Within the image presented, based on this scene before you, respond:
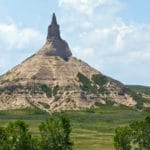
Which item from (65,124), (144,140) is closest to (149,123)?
(144,140)

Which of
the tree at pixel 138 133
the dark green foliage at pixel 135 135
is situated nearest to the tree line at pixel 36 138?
the dark green foliage at pixel 135 135

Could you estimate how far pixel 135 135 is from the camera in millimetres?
140875

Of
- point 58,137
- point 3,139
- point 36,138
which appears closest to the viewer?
point 3,139

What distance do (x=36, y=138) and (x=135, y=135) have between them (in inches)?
1104

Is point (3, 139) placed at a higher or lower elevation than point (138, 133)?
lower

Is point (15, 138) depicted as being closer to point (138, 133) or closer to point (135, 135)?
point (135, 135)

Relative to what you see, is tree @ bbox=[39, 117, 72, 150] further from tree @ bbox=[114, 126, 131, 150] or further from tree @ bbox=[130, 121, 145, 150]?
tree @ bbox=[130, 121, 145, 150]

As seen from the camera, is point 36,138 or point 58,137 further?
point 58,137

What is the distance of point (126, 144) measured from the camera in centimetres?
13925

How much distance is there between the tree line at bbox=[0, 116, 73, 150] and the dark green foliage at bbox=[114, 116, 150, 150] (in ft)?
50.2

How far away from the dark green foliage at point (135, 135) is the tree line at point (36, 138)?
15.3 meters

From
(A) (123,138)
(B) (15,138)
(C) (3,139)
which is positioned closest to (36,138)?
(B) (15,138)

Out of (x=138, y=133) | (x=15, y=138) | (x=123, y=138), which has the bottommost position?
(x=123, y=138)

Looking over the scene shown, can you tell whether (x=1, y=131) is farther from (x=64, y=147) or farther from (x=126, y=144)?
(x=126, y=144)
